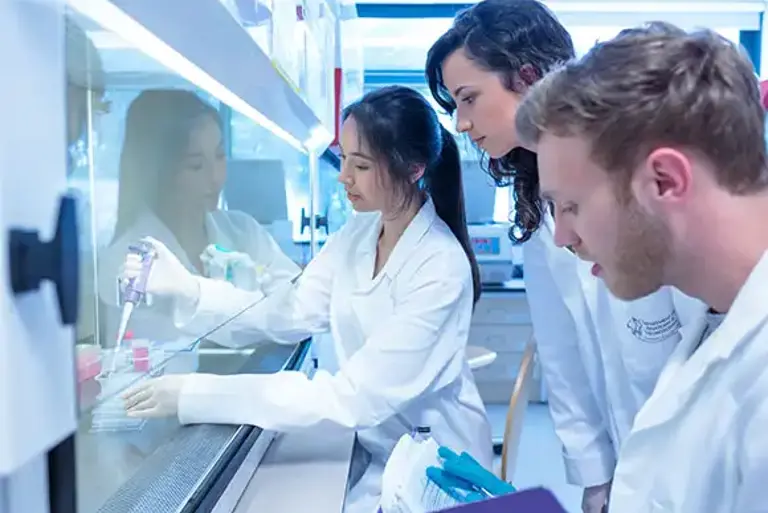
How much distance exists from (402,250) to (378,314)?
0.15m

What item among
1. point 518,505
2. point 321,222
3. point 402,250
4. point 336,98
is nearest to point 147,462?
point 518,505

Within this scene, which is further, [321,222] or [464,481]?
[321,222]

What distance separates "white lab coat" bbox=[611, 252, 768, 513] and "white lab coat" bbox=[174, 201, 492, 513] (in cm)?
48

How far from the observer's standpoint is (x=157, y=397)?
1105 mm

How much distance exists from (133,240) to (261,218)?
2.57 ft

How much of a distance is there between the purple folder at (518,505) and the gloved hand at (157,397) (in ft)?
1.76

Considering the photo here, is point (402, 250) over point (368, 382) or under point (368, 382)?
over

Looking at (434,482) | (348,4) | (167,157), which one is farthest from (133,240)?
(348,4)

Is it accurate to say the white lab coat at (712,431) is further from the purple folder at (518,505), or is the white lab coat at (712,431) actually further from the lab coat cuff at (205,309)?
the lab coat cuff at (205,309)

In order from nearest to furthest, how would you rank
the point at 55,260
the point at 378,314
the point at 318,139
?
the point at 55,260, the point at 378,314, the point at 318,139

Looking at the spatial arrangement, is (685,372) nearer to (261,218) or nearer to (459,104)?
(459,104)

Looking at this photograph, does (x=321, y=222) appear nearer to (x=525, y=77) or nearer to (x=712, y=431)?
(x=525, y=77)

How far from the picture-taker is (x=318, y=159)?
101 inches

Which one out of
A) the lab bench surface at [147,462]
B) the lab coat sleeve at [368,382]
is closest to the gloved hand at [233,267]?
the lab bench surface at [147,462]
